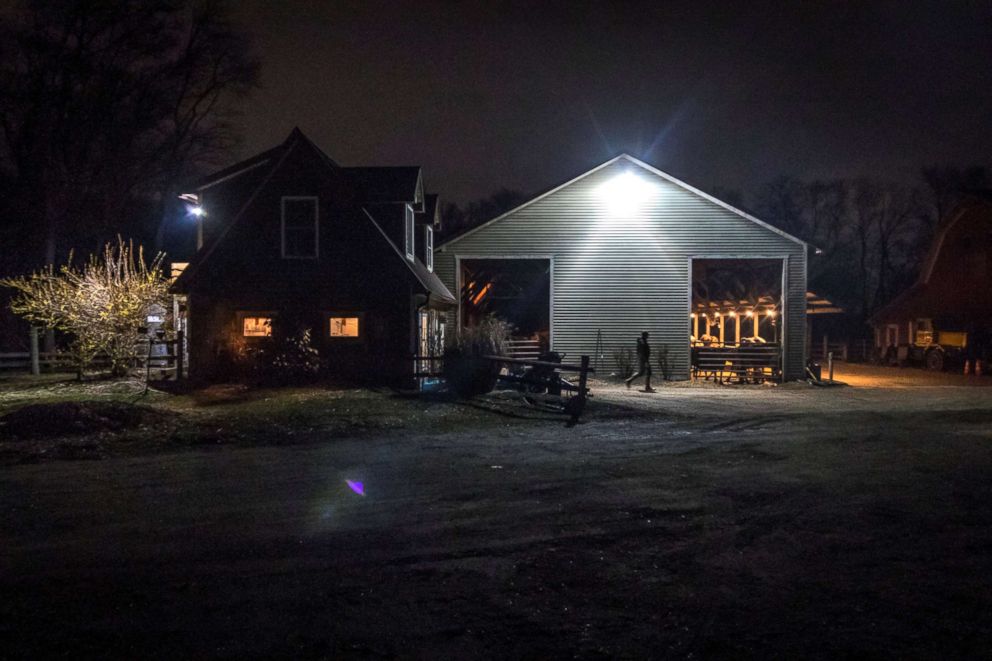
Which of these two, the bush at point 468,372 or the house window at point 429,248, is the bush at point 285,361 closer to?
the bush at point 468,372

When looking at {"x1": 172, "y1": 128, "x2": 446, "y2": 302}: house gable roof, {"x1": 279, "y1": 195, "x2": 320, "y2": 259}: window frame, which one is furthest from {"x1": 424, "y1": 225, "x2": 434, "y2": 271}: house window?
{"x1": 279, "y1": 195, "x2": 320, "y2": 259}: window frame

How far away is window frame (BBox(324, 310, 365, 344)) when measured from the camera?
22.8 meters

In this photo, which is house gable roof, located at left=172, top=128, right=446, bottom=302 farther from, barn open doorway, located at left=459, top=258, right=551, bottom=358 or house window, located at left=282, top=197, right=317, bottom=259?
barn open doorway, located at left=459, top=258, right=551, bottom=358

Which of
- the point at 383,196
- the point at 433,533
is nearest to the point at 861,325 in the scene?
the point at 383,196

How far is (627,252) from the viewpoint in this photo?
28062 millimetres

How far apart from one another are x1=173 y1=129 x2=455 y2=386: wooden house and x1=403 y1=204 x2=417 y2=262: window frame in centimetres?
45

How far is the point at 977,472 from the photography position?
10094 millimetres

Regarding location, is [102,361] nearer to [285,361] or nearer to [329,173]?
[285,361]

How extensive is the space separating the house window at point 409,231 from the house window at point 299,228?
2.66 metres

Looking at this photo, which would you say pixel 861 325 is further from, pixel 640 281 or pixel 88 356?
pixel 88 356

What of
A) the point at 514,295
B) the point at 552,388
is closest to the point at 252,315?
the point at 552,388

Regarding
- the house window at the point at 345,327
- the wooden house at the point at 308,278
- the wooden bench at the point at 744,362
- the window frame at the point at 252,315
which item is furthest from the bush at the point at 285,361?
the wooden bench at the point at 744,362

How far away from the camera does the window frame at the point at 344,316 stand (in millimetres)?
22797

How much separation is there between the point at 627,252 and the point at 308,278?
11.2 m
